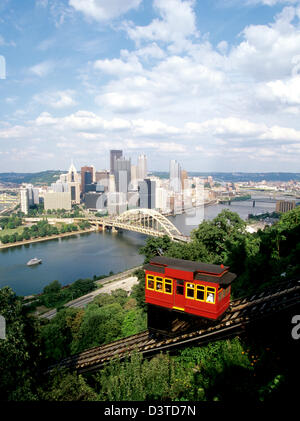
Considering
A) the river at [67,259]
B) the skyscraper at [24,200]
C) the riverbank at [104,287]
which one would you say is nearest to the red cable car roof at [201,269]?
the riverbank at [104,287]

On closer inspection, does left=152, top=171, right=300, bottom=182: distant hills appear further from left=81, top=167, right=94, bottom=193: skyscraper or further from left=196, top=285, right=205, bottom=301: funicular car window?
left=196, top=285, right=205, bottom=301: funicular car window

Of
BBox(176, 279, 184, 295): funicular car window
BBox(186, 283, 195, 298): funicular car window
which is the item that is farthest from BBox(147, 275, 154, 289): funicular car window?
BBox(186, 283, 195, 298): funicular car window

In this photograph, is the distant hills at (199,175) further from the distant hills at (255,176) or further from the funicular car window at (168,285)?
the funicular car window at (168,285)

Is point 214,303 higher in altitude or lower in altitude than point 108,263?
higher

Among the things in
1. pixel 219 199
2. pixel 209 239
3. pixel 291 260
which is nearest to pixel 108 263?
pixel 209 239
